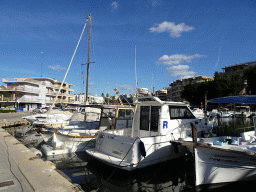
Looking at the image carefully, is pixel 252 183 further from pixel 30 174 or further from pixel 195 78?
pixel 195 78

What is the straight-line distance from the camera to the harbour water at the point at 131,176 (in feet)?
22.0

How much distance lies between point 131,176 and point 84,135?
451cm

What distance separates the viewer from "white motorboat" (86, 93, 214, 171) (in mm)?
7109

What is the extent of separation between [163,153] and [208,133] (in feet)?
11.0

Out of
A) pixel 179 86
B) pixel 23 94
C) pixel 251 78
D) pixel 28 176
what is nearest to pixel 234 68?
pixel 179 86

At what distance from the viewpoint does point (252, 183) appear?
6.37 meters

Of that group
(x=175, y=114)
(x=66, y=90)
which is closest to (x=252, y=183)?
(x=175, y=114)

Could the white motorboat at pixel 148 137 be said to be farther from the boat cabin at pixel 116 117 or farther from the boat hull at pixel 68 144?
the boat hull at pixel 68 144

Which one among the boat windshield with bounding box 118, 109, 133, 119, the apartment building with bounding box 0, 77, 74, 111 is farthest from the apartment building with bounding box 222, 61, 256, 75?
the boat windshield with bounding box 118, 109, 133, 119

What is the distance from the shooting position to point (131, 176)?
7.55 meters

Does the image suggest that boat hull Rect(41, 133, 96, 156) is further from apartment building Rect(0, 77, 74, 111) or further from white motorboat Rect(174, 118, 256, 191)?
apartment building Rect(0, 77, 74, 111)

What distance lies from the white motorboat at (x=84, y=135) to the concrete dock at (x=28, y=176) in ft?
9.05

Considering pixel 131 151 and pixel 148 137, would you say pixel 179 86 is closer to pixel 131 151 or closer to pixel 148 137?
pixel 148 137

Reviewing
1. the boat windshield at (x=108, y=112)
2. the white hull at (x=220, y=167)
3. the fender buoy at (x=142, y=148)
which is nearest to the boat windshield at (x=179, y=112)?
the fender buoy at (x=142, y=148)
